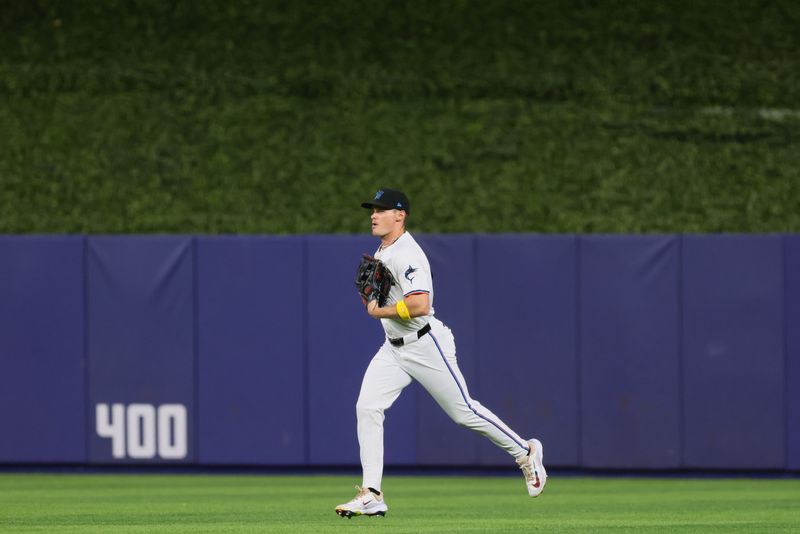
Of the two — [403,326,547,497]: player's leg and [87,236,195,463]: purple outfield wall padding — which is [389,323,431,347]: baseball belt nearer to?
[403,326,547,497]: player's leg

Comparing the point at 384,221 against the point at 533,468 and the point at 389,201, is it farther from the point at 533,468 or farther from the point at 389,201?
the point at 533,468

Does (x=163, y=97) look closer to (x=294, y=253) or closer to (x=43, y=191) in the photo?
(x=43, y=191)

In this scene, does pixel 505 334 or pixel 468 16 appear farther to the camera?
pixel 468 16

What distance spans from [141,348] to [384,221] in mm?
4700

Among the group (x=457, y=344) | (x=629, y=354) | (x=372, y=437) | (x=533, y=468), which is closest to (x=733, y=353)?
(x=629, y=354)

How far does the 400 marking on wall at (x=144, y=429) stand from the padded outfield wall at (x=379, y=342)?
0.02 m

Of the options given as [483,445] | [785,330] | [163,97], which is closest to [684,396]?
[785,330]

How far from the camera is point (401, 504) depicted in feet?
27.9

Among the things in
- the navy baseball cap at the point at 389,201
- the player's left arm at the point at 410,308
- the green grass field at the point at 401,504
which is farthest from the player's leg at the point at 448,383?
the navy baseball cap at the point at 389,201

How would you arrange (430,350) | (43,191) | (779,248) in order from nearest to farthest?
(430,350), (779,248), (43,191)

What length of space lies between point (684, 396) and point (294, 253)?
354cm

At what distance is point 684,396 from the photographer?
1084 centimetres

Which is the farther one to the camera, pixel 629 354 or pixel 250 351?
pixel 250 351

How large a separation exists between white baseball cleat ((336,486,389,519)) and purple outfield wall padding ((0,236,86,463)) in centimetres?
486
